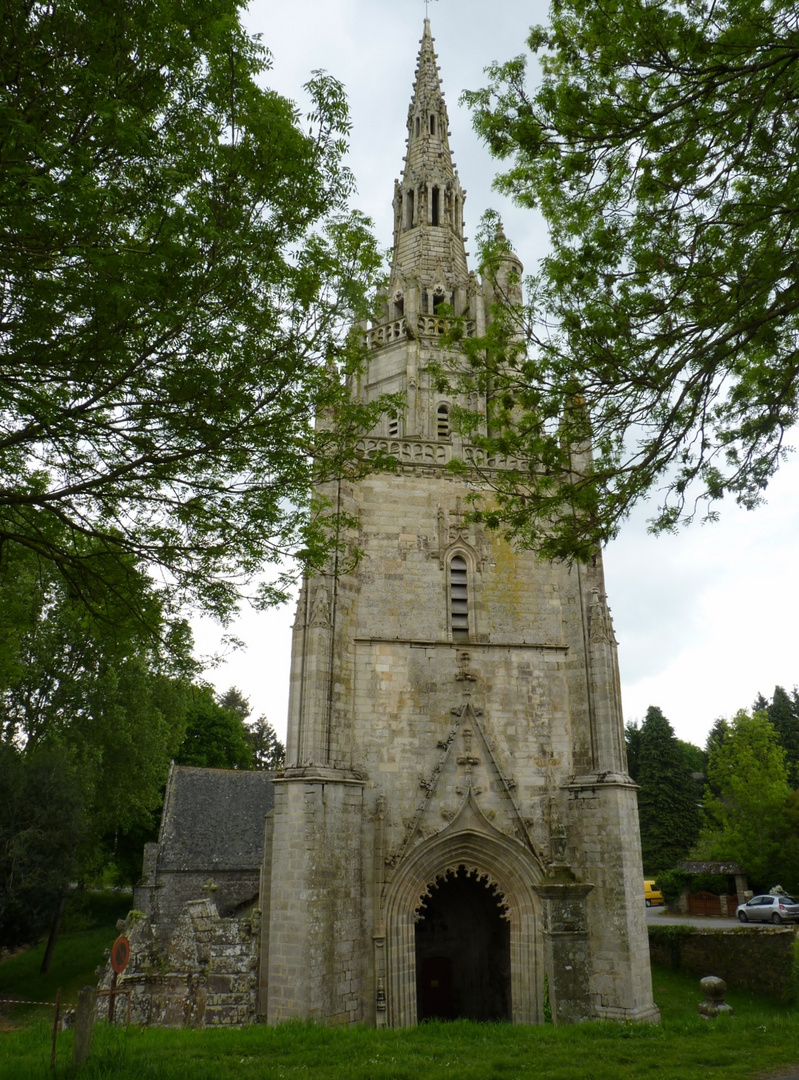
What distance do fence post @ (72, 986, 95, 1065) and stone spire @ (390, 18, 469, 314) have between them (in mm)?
20687

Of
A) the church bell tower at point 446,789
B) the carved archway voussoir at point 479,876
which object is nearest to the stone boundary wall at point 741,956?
the church bell tower at point 446,789

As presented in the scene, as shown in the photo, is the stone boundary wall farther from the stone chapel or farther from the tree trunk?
the tree trunk

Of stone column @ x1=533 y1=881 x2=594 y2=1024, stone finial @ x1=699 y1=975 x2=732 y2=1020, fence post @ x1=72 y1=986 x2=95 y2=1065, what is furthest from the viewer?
stone column @ x1=533 y1=881 x2=594 y2=1024

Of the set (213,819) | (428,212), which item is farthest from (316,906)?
(428,212)

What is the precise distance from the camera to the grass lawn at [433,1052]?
24.4ft

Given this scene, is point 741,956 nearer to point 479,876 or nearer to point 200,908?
point 479,876

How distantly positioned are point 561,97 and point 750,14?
1.74 metres

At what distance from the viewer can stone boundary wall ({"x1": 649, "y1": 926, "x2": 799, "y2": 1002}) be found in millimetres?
18781

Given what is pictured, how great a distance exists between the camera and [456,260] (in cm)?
2652

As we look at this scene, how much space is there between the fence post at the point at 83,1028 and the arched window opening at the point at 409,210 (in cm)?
2580

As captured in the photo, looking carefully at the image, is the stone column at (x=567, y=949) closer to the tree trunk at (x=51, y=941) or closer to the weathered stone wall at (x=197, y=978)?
the weathered stone wall at (x=197, y=978)

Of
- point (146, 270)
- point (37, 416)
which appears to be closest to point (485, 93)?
point (146, 270)

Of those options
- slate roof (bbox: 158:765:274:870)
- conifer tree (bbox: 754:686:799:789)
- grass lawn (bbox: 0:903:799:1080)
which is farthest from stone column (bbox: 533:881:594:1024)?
conifer tree (bbox: 754:686:799:789)

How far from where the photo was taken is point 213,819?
29.2m
